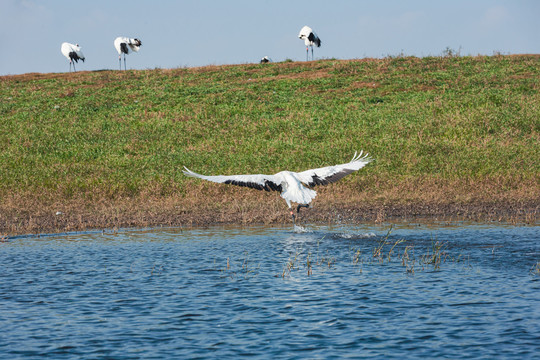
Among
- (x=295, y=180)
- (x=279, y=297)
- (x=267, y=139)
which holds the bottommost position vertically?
(x=279, y=297)

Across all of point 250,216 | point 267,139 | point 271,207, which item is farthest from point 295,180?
point 267,139

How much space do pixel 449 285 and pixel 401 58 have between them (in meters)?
36.1

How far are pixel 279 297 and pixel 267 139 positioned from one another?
20.0 metres

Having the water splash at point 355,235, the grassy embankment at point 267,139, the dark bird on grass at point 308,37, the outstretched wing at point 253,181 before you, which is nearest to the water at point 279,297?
the water splash at point 355,235

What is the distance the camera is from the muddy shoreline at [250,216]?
55.1 ft

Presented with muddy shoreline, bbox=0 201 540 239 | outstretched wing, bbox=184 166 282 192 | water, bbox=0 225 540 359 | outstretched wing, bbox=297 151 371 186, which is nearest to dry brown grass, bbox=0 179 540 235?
muddy shoreline, bbox=0 201 540 239

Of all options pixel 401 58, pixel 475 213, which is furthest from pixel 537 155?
pixel 401 58

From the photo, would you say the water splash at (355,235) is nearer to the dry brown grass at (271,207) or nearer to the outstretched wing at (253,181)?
the outstretched wing at (253,181)

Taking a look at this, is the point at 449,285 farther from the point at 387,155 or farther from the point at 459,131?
the point at 459,131

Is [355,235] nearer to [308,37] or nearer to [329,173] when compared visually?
[329,173]

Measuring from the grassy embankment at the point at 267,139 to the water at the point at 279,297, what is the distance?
401 centimetres

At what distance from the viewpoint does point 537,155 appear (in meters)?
23.4

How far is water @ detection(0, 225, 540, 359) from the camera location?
7.27 meters

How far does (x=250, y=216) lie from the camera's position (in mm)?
17297
